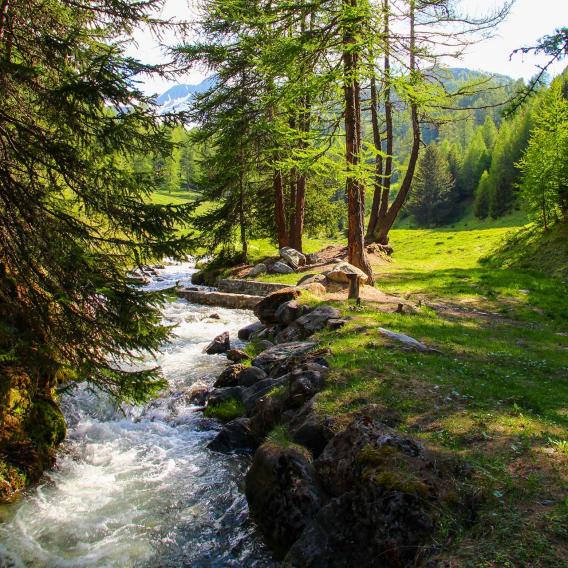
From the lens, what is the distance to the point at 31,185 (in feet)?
24.1

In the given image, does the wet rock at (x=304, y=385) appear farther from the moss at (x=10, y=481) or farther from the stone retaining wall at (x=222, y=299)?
the stone retaining wall at (x=222, y=299)

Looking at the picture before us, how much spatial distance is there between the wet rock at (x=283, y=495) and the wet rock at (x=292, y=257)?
18399 mm

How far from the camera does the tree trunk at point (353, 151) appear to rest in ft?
43.3

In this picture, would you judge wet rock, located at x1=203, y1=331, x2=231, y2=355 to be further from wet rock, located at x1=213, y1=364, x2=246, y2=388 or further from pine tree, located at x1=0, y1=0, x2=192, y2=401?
pine tree, located at x1=0, y1=0, x2=192, y2=401

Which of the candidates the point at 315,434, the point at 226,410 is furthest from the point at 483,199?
the point at 315,434

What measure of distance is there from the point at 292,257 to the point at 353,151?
10680mm

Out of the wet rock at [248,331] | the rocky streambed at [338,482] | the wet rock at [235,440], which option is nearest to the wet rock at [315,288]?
the wet rock at [248,331]

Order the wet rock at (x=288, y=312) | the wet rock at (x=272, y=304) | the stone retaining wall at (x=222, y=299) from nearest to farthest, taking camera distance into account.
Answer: the wet rock at (x=288, y=312), the wet rock at (x=272, y=304), the stone retaining wall at (x=222, y=299)

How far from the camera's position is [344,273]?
16.0m

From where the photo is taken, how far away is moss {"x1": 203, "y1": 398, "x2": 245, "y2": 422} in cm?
957

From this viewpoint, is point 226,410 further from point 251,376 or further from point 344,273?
point 344,273

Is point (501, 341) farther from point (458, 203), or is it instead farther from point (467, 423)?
point (458, 203)

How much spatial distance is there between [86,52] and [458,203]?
10414cm

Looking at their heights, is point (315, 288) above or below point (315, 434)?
above
